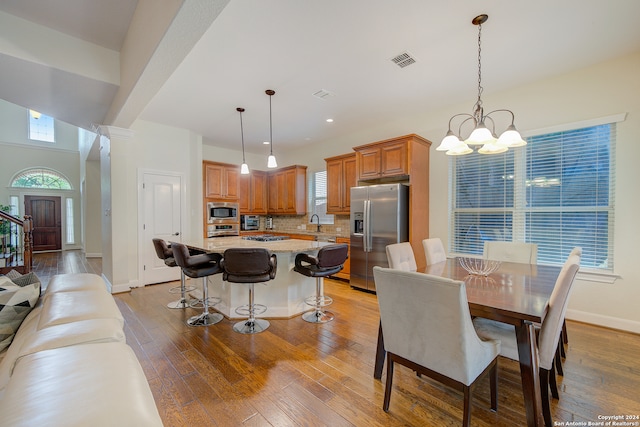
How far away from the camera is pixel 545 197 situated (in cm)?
351

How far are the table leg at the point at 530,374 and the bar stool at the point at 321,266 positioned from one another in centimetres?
174

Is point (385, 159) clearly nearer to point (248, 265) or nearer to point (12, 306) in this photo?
point (248, 265)

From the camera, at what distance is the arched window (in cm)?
843

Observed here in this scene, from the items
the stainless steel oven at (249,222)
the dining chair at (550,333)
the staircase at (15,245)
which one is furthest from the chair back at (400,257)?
the staircase at (15,245)

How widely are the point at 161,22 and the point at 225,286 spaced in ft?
8.94

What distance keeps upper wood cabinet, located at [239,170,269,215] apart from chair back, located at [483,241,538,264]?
5.04 metres

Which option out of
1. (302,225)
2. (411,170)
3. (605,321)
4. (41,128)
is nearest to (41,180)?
(41,128)

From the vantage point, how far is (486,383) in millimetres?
2109

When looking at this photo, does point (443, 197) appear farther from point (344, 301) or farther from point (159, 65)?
point (159, 65)

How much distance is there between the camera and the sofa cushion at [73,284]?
68.6 inches

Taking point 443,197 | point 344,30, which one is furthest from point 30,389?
point 443,197

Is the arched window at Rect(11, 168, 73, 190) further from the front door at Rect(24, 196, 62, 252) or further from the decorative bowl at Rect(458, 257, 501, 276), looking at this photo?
the decorative bowl at Rect(458, 257, 501, 276)

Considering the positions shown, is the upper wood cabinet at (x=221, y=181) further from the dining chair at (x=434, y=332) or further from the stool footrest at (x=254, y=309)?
the dining chair at (x=434, y=332)

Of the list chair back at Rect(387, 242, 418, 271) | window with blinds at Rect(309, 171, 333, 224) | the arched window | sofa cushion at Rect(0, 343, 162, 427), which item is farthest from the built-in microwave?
the arched window
